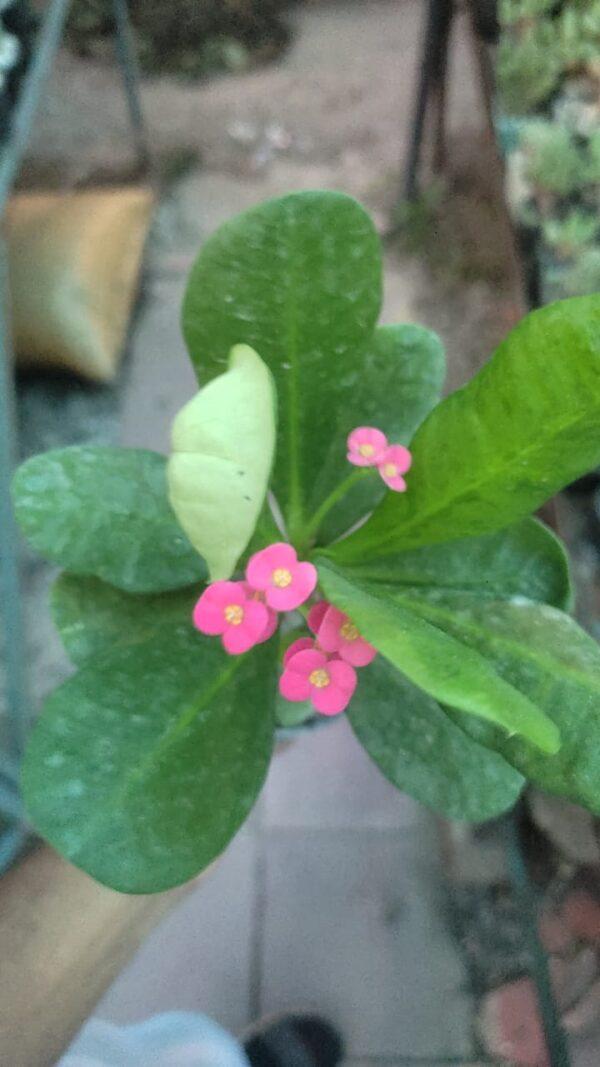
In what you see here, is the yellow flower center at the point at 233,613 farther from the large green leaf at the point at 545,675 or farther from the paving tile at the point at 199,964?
the paving tile at the point at 199,964

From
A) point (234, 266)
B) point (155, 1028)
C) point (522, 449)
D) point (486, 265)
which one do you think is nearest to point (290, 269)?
point (234, 266)

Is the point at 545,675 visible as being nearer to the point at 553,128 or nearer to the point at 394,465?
the point at 394,465

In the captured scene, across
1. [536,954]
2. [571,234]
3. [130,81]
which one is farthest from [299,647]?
[130,81]

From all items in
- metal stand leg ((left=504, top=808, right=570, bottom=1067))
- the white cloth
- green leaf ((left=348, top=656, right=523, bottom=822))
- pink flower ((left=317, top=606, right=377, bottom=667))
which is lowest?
the white cloth

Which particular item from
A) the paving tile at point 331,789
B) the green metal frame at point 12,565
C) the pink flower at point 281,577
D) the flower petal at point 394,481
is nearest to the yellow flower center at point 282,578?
the pink flower at point 281,577

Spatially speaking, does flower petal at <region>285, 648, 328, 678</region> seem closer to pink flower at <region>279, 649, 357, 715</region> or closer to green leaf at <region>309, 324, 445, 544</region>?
pink flower at <region>279, 649, 357, 715</region>

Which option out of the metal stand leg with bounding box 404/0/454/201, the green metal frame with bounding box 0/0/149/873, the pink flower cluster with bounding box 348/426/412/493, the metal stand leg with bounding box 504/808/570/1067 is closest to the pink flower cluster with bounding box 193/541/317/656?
the pink flower cluster with bounding box 348/426/412/493

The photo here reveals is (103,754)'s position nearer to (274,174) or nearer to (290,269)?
(290,269)
